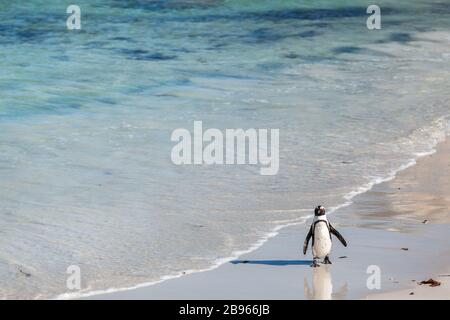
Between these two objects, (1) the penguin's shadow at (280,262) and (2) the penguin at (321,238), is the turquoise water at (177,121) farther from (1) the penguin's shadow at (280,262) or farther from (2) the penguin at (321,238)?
(2) the penguin at (321,238)

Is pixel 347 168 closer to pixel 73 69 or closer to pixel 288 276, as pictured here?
pixel 288 276

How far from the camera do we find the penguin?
8109 millimetres

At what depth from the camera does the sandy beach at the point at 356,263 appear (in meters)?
7.56

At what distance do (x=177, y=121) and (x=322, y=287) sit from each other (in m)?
6.77

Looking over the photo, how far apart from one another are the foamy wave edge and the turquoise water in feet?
0.18

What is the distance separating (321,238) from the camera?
813 cm

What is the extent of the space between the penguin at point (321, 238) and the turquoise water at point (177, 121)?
71 cm

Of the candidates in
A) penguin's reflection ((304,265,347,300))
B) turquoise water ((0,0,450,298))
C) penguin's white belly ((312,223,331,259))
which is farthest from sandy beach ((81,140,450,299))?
turquoise water ((0,0,450,298))

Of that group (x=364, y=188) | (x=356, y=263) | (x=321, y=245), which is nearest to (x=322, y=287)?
(x=321, y=245)

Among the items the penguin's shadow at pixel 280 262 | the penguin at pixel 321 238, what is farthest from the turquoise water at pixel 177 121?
the penguin at pixel 321 238

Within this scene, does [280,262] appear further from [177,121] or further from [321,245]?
[177,121]

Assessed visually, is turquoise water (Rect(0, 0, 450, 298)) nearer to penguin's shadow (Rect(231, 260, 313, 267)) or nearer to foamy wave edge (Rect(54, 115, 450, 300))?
foamy wave edge (Rect(54, 115, 450, 300))

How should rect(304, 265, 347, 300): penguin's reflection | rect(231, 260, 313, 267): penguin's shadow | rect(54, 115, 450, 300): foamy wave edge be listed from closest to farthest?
rect(304, 265, 347, 300): penguin's reflection → rect(54, 115, 450, 300): foamy wave edge → rect(231, 260, 313, 267): penguin's shadow

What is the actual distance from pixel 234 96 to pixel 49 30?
27.8 ft
